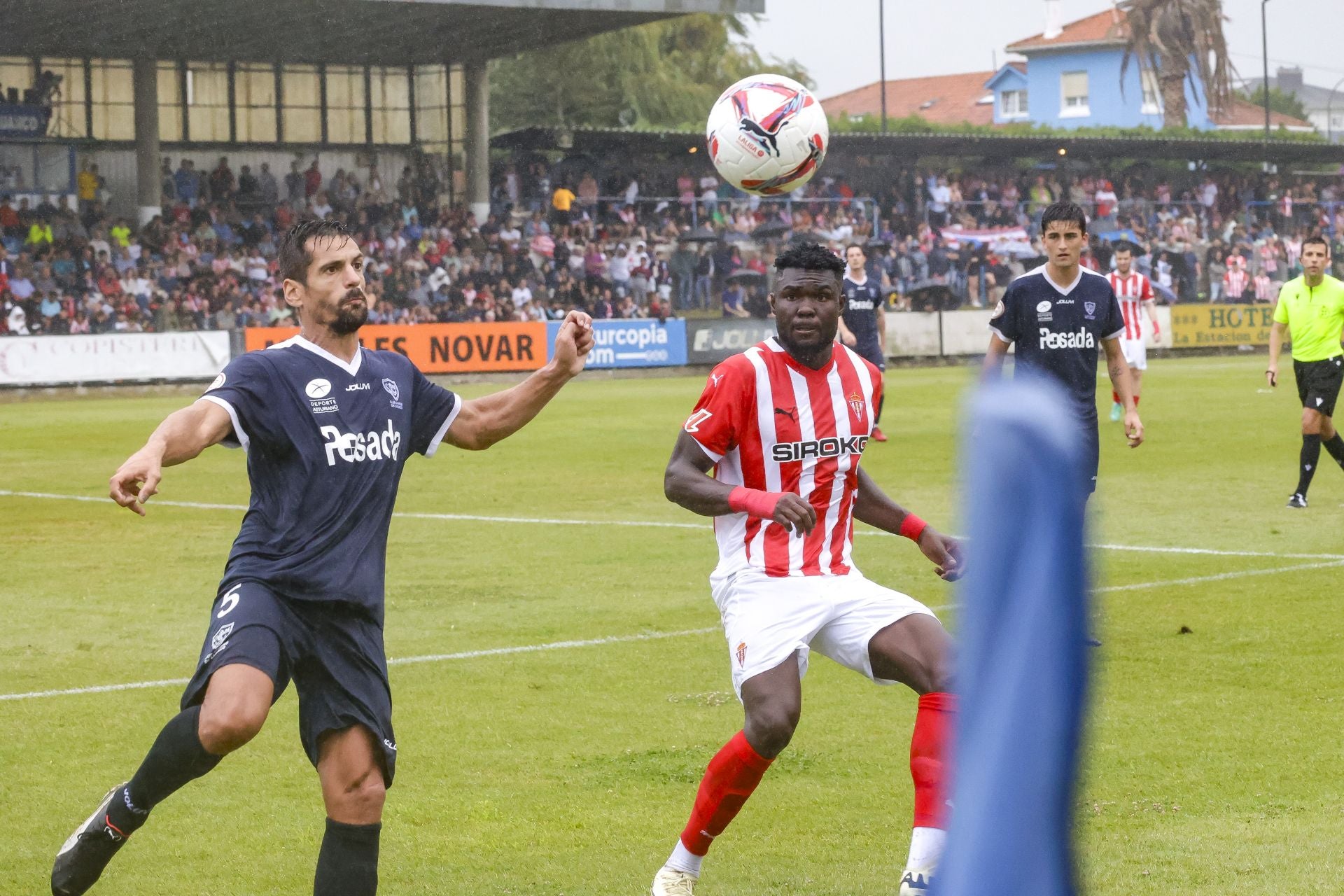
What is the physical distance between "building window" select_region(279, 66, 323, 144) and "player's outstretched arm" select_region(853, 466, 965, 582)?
40.6 metres

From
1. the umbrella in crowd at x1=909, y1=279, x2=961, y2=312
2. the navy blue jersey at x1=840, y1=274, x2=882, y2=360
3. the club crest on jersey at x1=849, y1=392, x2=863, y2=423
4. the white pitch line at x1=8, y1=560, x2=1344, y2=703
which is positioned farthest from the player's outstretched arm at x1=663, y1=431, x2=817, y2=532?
the umbrella in crowd at x1=909, y1=279, x2=961, y2=312

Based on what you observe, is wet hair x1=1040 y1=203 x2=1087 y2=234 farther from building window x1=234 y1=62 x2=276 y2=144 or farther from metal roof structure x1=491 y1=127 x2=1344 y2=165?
building window x1=234 y1=62 x2=276 y2=144

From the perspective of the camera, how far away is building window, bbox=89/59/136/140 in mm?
41906

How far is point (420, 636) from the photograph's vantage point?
9609 mm

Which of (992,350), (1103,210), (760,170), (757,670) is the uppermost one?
(1103,210)

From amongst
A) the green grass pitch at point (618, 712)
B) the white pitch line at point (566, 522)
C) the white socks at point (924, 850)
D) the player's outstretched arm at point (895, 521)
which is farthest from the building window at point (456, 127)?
the white socks at point (924, 850)

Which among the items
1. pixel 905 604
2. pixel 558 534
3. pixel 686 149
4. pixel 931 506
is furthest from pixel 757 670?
pixel 686 149

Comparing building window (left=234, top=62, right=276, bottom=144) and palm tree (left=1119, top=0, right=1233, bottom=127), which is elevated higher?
palm tree (left=1119, top=0, right=1233, bottom=127)

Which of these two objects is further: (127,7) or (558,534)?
(127,7)

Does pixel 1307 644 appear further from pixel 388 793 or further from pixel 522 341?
pixel 522 341

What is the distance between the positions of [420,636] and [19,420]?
717 inches

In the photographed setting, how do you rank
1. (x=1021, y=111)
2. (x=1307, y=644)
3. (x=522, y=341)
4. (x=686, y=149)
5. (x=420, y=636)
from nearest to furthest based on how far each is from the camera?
(x=1307, y=644)
(x=420, y=636)
(x=522, y=341)
(x=686, y=149)
(x=1021, y=111)

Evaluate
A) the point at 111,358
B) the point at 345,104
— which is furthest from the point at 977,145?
the point at 111,358

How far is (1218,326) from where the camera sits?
1677 inches
